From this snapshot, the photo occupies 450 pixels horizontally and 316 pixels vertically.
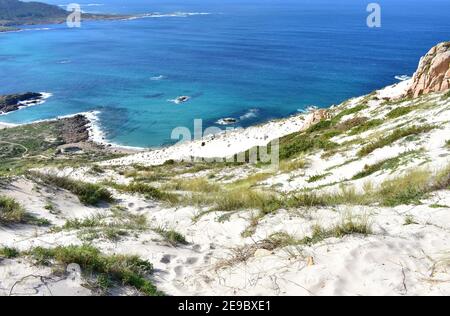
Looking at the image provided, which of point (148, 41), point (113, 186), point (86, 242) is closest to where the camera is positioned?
point (86, 242)

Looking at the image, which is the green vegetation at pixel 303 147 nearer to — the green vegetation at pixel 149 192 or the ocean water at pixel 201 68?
the green vegetation at pixel 149 192

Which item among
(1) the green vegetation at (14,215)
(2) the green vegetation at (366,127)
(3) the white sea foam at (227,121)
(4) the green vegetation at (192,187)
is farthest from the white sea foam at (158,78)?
(1) the green vegetation at (14,215)

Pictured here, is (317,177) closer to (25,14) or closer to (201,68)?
(201,68)

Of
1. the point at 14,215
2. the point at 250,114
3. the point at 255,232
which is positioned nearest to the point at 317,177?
the point at 255,232


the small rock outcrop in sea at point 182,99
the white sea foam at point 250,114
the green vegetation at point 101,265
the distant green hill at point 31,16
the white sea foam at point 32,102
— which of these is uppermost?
the distant green hill at point 31,16
